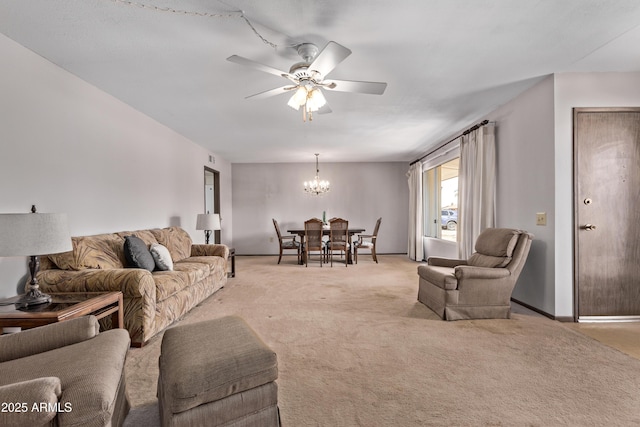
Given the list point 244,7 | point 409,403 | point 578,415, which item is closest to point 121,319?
point 409,403

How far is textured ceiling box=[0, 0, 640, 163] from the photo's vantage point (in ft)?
6.85

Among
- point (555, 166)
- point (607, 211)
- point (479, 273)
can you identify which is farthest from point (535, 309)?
point (555, 166)

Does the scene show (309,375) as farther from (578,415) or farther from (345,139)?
(345,139)

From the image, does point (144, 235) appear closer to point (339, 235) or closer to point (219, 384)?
point (219, 384)

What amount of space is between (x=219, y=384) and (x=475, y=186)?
4.29m

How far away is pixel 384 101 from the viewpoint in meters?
3.87

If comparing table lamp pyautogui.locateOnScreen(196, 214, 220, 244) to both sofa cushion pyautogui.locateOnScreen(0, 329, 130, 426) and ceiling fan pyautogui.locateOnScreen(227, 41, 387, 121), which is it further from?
sofa cushion pyautogui.locateOnScreen(0, 329, 130, 426)

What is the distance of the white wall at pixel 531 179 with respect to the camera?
10.5 ft

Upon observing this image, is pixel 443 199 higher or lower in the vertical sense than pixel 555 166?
lower

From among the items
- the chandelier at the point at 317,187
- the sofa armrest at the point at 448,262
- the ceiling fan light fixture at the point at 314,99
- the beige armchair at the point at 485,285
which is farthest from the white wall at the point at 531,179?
the chandelier at the point at 317,187

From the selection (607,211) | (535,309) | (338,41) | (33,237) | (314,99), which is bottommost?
(535,309)

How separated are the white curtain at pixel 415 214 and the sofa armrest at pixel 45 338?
258 inches

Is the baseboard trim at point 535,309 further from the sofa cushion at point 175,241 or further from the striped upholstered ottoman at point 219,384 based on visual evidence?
the sofa cushion at point 175,241

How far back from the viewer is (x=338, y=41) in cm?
250
